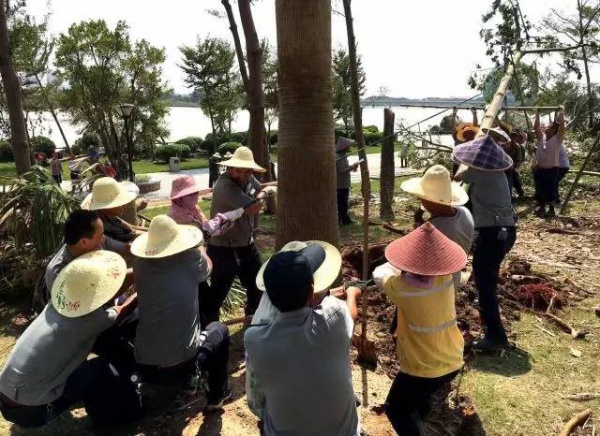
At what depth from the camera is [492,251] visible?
429cm

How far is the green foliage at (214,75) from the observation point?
33.9 metres

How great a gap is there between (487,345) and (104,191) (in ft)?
11.4

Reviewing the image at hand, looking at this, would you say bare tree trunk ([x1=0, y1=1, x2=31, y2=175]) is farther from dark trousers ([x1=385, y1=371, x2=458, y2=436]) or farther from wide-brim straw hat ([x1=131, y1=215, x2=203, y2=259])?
dark trousers ([x1=385, y1=371, x2=458, y2=436])

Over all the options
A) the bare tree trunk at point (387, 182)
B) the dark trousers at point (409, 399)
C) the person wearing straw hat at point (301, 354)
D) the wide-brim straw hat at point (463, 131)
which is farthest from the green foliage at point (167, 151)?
the person wearing straw hat at point (301, 354)

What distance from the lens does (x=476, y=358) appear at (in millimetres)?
4344

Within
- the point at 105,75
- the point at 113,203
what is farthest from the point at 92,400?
the point at 105,75

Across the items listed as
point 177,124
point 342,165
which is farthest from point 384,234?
point 177,124

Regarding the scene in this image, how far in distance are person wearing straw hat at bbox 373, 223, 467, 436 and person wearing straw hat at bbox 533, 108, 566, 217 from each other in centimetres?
735

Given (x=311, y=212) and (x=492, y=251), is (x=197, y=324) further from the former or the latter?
(x=492, y=251)

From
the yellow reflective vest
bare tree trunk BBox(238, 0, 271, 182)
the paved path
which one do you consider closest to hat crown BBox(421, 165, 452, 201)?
the yellow reflective vest

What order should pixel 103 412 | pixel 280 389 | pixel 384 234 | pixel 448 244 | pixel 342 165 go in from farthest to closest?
pixel 342 165 < pixel 384 234 < pixel 103 412 < pixel 448 244 < pixel 280 389

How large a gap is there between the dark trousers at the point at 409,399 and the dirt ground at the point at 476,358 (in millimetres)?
409

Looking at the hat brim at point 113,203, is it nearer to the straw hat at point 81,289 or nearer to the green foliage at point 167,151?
the straw hat at point 81,289

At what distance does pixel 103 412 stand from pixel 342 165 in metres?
6.88
